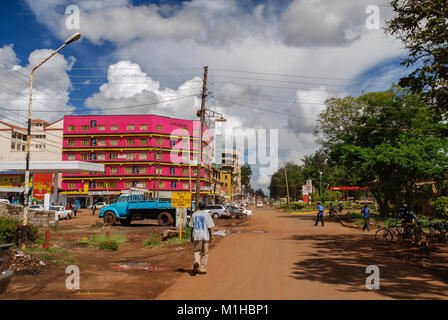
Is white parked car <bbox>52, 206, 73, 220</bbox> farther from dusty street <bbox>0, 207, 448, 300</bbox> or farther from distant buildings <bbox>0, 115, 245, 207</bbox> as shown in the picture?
distant buildings <bbox>0, 115, 245, 207</bbox>

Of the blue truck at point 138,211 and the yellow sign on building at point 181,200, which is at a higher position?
the yellow sign on building at point 181,200

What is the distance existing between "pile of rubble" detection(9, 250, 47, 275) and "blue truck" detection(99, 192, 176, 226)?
15.9 metres

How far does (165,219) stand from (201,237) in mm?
17244

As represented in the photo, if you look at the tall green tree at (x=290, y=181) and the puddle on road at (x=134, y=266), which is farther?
the tall green tree at (x=290, y=181)

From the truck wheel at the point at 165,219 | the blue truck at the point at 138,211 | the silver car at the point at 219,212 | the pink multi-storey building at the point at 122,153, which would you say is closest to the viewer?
the truck wheel at the point at 165,219

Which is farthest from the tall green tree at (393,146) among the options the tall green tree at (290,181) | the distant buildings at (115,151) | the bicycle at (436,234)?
the tall green tree at (290,181)

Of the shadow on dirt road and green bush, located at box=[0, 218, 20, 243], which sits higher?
green bush, located at box=[0, 218, 20, 243]

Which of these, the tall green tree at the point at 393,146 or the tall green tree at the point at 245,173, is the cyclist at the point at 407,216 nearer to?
the tall green tree at the point at 393,146

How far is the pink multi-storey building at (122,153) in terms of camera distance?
67.1m

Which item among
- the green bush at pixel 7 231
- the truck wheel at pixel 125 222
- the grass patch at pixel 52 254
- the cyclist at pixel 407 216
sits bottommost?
the truck wheel at pixel 125 222

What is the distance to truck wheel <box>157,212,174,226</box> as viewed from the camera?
82.2 ft

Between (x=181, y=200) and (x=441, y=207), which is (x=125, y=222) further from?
(x=441, y=207)

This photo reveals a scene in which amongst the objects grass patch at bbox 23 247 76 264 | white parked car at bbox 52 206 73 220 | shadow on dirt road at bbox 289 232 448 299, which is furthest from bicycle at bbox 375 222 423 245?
white parked car at bbox 52 206 73 220

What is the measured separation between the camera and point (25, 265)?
8711mm
